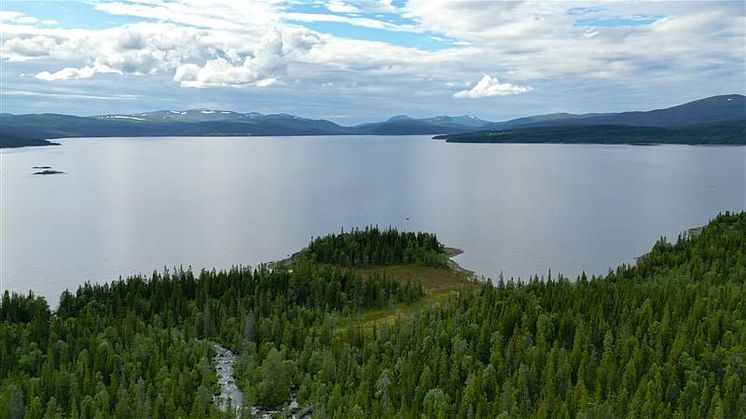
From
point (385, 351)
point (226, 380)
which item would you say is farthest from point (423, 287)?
point (226, 380)

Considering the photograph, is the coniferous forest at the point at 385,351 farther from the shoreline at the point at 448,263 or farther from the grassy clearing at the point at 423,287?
the shoreline at the point at 448,263

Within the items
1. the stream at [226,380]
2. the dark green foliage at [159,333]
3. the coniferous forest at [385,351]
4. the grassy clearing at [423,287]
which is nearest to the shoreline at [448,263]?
the grassy clearing at [423,287]

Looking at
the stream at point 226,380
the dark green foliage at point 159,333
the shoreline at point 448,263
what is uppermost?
the dark green foliage at point 159,333

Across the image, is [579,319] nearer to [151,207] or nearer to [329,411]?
[329,411]

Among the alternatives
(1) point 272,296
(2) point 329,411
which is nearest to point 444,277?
(1) point 272,296

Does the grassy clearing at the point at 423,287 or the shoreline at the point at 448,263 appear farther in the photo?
the shoreline at the point at 448,263

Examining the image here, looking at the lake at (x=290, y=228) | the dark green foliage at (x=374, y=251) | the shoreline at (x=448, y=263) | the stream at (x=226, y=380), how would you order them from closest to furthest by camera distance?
the stream at (x=226, y=380) < the dark green foliage at (x=374, y=251) < the shoreline at (x=448, y=263) < the lake at (x=290, y=228)

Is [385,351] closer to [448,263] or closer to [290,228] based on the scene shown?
[448,263]
